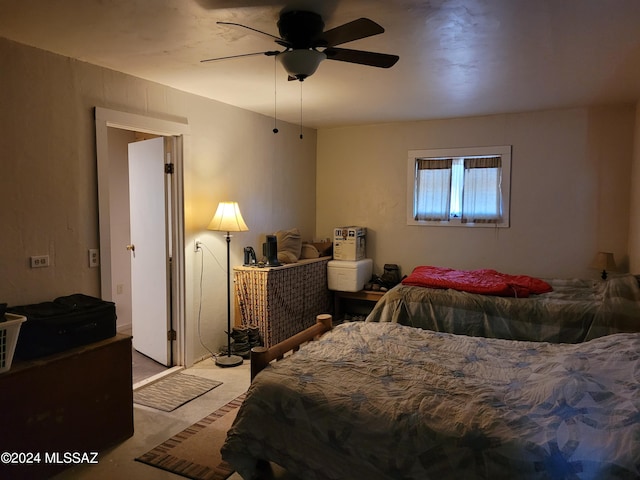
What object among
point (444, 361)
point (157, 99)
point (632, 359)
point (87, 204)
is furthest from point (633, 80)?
point (87, 204)

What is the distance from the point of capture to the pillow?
4.80m

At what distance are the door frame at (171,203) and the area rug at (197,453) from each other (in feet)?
→ 3.69

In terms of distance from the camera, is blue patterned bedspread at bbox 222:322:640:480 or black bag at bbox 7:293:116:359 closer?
blue patterned bedspread at bbox 222:322:640:480

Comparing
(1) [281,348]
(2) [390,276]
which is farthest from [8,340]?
(2) [390,276]

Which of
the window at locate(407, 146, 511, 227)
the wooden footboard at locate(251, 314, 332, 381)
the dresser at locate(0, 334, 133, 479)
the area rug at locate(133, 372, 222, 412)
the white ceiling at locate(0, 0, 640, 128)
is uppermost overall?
the white ceiling at locate(0, 0, 640, 128)

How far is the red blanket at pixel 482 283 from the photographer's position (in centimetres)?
382

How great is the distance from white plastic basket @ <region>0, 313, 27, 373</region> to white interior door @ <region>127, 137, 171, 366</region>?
171 cm

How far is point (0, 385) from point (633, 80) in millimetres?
4676

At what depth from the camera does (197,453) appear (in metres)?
2.61

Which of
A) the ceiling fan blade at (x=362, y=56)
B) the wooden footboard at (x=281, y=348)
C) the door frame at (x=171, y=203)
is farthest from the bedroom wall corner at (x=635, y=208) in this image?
the door frame at (x=171, y=203)

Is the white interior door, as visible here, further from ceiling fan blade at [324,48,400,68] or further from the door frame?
ceiling fan blade at [324,48,400,68]

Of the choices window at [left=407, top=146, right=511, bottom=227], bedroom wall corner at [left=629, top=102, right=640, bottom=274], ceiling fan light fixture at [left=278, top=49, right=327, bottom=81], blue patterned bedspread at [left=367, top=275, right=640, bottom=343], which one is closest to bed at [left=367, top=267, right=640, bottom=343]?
blue patterned bedspread at [left=367, top=275, right=640, bottom=343]

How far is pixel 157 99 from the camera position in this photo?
3.59 m

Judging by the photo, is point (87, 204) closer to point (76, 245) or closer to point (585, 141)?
point (76, 245)
